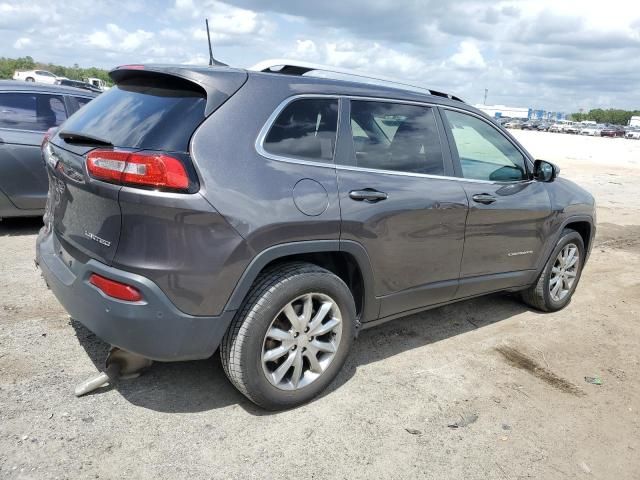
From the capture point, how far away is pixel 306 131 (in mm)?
3088

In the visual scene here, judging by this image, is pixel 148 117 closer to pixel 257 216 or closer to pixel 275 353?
pixel 257 216

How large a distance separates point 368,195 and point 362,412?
1.26m

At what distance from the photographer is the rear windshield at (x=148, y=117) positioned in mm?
2693

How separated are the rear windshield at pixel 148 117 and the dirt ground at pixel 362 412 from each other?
4.76ft

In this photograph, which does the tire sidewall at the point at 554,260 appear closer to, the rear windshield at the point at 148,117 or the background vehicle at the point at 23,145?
the rear windshield at the point at 148,117

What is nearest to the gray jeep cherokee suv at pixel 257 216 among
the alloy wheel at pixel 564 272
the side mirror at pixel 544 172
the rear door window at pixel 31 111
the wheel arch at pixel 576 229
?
the side mirror at pixel 544 172

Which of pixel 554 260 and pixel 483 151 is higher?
pixel 483 151

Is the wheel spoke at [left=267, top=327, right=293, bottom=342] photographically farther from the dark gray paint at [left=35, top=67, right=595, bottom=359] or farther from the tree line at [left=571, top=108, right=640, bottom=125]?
the tree line at [left=571, top=108, right=640, bottom=125]

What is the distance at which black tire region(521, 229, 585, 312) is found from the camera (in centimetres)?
486

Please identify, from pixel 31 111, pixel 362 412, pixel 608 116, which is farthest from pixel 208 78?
pixel 608 116

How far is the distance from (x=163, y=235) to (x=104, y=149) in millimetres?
565

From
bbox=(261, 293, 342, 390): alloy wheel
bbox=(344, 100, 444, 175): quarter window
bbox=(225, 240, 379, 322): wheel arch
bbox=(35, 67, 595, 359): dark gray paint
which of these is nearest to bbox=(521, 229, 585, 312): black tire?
bbox=(35, 67, 595, 359): dark gray paint

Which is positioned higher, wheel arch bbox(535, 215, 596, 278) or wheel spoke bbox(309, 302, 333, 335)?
wheel arch bbox(535, 215, 596, 278)

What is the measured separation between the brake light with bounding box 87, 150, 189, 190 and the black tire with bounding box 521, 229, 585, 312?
3527mm
